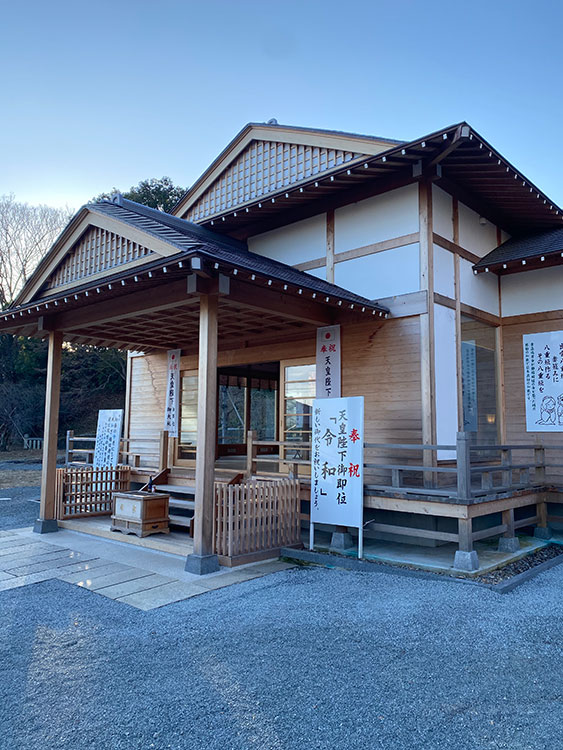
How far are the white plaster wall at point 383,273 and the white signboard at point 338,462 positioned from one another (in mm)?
2103

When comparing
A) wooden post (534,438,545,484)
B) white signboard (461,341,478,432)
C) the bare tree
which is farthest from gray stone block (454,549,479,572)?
the bare tree

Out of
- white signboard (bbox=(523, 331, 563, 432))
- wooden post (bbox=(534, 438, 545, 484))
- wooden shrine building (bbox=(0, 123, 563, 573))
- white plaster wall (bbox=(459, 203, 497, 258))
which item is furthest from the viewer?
white plaster wall (bbox=(459, 203, 497, 258))

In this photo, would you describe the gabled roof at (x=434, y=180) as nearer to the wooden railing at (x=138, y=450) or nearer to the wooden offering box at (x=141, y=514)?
the wooden railing at (x=138, y=450)

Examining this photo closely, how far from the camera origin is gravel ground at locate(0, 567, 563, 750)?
2.71m

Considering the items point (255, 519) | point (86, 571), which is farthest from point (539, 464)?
point (86, 571)

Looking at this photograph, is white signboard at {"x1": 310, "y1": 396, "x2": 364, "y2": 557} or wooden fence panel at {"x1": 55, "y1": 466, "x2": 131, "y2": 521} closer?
white signboard at {"x1": 310, "y1": 396, "x2": 364, "y2": 557}

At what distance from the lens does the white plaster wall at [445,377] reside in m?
7.18

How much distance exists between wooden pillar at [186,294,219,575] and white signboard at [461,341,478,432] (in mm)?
3897

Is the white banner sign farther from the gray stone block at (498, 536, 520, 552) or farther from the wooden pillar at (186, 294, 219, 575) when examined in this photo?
the gray stone block at (498, 536, 520, 552)

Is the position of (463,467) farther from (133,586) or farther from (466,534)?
(133,586)

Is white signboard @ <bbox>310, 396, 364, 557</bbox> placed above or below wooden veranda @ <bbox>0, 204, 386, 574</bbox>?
below

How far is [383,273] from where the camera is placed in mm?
7828

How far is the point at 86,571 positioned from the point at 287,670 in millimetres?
3443

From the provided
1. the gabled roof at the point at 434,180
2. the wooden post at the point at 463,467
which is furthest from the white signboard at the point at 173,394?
the wooden post at the point at 463,467
